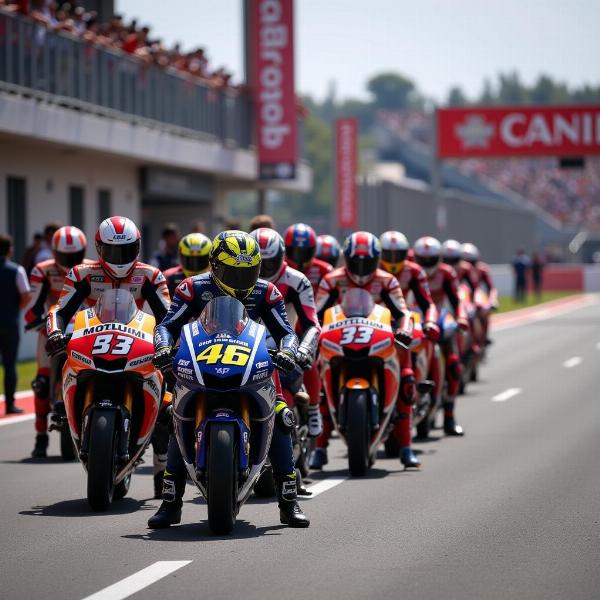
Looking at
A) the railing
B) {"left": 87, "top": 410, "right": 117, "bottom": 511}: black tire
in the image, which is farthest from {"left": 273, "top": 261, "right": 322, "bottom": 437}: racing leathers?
the railing

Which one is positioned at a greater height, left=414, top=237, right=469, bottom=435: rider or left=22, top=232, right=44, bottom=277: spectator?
left=22, top=232, right=44, bottom=277: spectator

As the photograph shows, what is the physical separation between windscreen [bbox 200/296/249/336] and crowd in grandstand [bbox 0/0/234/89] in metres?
15.9

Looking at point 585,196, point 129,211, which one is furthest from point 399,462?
point 585,196

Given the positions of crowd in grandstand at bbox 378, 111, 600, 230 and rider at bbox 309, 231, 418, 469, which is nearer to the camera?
rider at bbox 309, 231, 418, 469

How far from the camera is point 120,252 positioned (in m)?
11.0

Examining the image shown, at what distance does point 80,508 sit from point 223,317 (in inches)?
86.6

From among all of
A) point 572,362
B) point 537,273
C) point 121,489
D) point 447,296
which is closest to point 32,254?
point 447,296

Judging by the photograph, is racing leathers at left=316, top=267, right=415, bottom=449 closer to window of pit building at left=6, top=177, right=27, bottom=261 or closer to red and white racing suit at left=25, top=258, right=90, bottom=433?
red and white racing suit at left=25, top=258, right=90, bottom=433

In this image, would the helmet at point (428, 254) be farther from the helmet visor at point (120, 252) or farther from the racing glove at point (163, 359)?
the racing glove at point (163, 359)

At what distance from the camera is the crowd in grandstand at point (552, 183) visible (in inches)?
3848

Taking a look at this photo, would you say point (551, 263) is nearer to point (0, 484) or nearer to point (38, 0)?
point (38, 0)

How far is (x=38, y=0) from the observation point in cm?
2522

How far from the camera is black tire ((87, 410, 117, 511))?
9.82 metres

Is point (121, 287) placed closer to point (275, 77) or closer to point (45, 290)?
point (45, 290)
